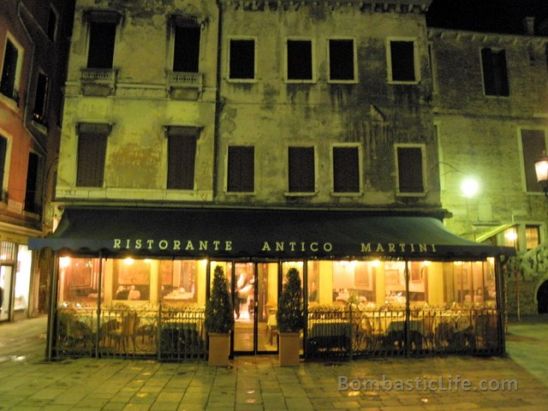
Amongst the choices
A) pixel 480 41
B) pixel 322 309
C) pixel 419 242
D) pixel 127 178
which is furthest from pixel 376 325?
pixel 480 41

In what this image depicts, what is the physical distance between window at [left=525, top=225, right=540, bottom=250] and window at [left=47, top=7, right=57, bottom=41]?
22.1m

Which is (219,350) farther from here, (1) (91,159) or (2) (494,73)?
(2) (494,73)

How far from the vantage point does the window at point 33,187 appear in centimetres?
1889

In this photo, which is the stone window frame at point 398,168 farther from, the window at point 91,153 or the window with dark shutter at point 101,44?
the window with dark shutter at point 101,44

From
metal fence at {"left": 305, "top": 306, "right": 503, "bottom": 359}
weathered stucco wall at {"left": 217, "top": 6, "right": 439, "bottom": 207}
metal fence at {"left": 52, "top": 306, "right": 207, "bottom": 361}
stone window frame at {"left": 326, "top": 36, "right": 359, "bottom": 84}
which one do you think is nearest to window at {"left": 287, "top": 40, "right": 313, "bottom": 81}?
weathered stucco wall at {"left": 217, "top": 6, "right": 439, "bottom": 207}

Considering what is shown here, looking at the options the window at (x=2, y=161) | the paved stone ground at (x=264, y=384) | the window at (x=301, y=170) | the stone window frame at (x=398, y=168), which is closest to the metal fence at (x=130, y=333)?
the paved stone ground at (x=264, y=384)

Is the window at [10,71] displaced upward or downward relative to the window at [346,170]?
upward

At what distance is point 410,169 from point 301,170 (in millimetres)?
3510

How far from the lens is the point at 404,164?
14.4 metres

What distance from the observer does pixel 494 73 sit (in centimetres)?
1873

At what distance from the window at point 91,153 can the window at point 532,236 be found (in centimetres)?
1649

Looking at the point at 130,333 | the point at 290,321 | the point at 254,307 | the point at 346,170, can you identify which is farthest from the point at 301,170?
the point at 130,333

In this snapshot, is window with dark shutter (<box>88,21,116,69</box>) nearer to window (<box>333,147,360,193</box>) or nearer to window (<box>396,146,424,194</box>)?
window (<box>333,147,360,193</box>)

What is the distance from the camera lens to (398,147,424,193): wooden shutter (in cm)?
1427
